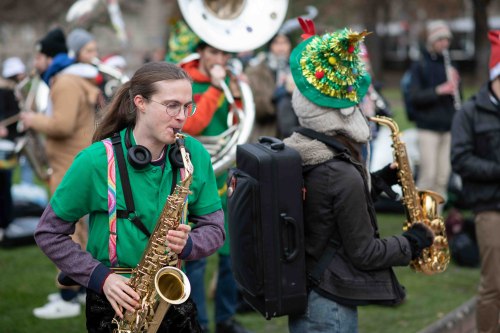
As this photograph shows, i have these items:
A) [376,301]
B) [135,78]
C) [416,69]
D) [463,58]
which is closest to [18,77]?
[416,69]

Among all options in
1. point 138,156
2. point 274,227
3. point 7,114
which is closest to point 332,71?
point 274,227

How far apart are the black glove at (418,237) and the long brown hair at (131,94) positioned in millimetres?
1363

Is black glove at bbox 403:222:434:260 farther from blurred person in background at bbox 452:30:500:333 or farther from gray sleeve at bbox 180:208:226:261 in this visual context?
blurred person in background at bbox 452:30:500:333

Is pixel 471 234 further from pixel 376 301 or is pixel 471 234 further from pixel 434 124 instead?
pixel 376 301

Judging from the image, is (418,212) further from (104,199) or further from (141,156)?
(104,199)

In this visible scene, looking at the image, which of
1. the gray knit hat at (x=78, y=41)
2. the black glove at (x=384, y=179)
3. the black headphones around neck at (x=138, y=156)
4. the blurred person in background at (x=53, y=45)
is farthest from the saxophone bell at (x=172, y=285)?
the blurred person in background at (x=53, y=45)

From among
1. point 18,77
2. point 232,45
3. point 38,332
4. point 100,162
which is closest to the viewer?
point 100,162

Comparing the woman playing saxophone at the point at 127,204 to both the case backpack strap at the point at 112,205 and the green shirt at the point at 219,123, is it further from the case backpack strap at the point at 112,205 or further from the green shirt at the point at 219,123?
the green shirt at the point at 219,123

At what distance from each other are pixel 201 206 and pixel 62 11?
27.4m

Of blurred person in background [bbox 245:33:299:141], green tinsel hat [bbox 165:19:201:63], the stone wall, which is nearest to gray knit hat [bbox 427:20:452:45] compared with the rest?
blurred person in background [bbox 245:33:299:141]

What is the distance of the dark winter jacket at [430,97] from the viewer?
21.3 ft

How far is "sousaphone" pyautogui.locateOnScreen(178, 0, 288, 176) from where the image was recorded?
3.72 m

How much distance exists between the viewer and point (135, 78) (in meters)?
2.26

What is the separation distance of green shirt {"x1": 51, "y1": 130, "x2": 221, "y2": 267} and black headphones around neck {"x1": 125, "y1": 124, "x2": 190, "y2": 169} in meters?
0.03
